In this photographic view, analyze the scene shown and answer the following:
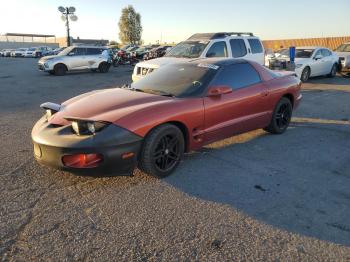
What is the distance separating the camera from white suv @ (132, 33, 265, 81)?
10700 millimetres

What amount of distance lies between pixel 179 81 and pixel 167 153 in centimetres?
127

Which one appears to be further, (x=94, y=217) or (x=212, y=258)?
(x=94, y=217)

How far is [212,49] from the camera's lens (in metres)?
11.1

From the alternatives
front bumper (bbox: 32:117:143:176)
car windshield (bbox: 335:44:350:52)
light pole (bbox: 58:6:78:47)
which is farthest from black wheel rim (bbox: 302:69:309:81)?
light pole (bbox: 58:6:78:47)

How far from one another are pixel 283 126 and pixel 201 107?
2.49 m

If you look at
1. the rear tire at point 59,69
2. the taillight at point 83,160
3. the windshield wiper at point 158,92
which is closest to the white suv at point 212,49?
the windshield wiper at point 158,92

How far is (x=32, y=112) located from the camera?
8.66m

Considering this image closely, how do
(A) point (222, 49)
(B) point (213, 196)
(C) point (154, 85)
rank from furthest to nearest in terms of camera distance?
(A) point (222, 49) < (C) point (154, 85) < (B) point (213, 196)

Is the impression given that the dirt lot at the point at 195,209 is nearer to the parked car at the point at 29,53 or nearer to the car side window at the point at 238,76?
the car side window at the point at 238,76

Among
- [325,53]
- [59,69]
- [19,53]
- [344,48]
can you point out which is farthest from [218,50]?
[19,53]

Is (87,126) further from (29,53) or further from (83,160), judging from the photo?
(29,53)

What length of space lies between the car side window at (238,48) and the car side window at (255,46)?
1.33 ft

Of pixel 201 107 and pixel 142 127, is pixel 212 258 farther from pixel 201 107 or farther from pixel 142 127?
pixel 201 107

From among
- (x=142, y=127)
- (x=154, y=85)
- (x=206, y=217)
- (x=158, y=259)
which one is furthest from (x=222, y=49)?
(x=158, y=259)
